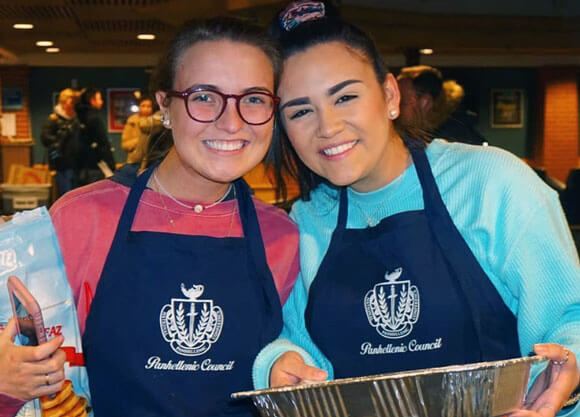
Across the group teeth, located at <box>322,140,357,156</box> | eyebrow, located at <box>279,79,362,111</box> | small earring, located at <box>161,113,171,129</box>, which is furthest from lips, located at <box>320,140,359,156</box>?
small earring, located at <box>161,113,171,129</box>

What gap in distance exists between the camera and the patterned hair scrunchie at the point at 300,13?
164 centimetres

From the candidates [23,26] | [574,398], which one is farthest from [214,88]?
[23,26]

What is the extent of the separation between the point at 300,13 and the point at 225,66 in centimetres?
26

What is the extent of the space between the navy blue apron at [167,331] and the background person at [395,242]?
0.30ft

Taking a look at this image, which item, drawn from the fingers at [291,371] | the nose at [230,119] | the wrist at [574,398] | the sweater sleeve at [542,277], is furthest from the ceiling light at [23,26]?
the wrist at [574,398]

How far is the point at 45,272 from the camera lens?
4.49 ft

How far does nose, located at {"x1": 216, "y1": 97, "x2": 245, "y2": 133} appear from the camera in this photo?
1.48 meters

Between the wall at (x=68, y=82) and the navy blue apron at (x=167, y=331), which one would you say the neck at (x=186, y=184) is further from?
the wall at (x=68, y=82)

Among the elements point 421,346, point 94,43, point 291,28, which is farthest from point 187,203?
point 94,43

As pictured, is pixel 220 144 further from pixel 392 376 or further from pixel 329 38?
pixel 392 376

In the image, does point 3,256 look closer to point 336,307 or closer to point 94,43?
point 336,307

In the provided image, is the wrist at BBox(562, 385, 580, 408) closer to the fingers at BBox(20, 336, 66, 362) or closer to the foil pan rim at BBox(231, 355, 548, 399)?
the foil pan rim at BBox(231, 355, 548, 399)

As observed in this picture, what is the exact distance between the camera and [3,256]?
1326 millimetres

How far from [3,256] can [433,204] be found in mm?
839
